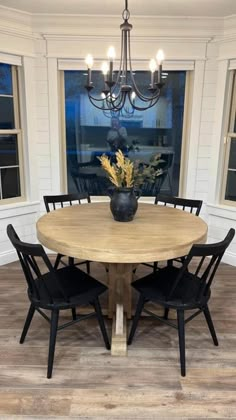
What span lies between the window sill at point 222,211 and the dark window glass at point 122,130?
1.61ft

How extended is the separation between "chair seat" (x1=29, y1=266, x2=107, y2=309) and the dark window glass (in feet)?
6.20

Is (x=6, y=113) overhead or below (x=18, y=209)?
overhead

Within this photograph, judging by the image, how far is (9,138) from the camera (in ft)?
11.9

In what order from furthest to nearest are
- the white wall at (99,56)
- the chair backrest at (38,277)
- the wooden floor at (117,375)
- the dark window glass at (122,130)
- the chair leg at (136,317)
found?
1. the dark window glass at (122,130)
2. the white wall at (99,56)
3. the chair leg at (136,317)
4. the chair backrest at (38,277)
5. the wooden floor at (117,375)

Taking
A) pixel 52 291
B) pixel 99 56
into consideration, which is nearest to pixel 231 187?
pixel 99 56

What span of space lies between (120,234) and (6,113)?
2.20m

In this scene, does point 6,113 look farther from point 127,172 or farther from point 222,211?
point 222,211

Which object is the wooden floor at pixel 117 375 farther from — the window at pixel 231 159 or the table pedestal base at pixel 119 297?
the window at pixel 231 159

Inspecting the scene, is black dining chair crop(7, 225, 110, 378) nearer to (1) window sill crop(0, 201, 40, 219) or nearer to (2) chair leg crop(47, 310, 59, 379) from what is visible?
(2) chair leg crop(47, 310, 59, 379)

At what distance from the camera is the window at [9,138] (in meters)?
3.51

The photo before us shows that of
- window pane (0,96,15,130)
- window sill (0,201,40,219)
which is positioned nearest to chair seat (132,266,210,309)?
window sill (0,201,40,219)

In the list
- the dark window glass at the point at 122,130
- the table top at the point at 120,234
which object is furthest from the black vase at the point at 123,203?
the dark window glass at the point at 122,130

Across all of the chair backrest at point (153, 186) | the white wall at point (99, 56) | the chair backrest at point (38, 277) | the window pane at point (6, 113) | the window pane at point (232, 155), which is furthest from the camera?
the chair backrest at point (153, 186)

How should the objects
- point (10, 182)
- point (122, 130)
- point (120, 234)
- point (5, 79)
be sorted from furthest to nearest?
point (122, 130), point (10, 182), point (5, 79), point (120, 234)
